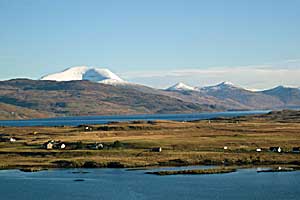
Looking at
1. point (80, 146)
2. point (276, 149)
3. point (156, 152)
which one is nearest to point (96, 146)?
point (80, 146)

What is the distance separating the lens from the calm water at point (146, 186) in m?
64.8

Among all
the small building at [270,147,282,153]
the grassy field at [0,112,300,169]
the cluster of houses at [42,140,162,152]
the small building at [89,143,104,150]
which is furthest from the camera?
the cluster of houses at [42,140,162,152]

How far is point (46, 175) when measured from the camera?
8050cm

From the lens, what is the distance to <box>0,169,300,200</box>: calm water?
212ft

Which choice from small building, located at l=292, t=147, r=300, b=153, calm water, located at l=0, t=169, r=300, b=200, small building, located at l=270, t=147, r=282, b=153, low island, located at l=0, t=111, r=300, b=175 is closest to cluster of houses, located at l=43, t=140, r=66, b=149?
low island, located at l=0, t=111, r=300, b=175

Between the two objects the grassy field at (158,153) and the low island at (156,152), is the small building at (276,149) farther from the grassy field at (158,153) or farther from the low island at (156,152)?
the grassy field at (158,153)

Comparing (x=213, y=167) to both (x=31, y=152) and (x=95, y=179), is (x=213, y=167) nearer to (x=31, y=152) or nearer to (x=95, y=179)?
(x=95, y=179)

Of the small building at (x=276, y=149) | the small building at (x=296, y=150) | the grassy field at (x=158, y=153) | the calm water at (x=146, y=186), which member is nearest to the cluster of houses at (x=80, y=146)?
the grassy field at (x=158, y=153)

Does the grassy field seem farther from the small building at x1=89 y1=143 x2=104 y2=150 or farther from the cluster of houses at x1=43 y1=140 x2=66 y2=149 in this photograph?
the small building at x1=89 y1=143 x2=104 y2=150

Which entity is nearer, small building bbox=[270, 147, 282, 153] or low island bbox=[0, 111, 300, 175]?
low island bbox=[0, 111, 300, 175]

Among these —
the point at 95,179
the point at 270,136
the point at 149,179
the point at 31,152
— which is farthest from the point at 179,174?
the point at 270,136

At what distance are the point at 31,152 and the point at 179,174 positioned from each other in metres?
33.6

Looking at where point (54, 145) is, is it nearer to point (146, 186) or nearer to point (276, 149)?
point (276, 149)

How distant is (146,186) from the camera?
70188 mm
